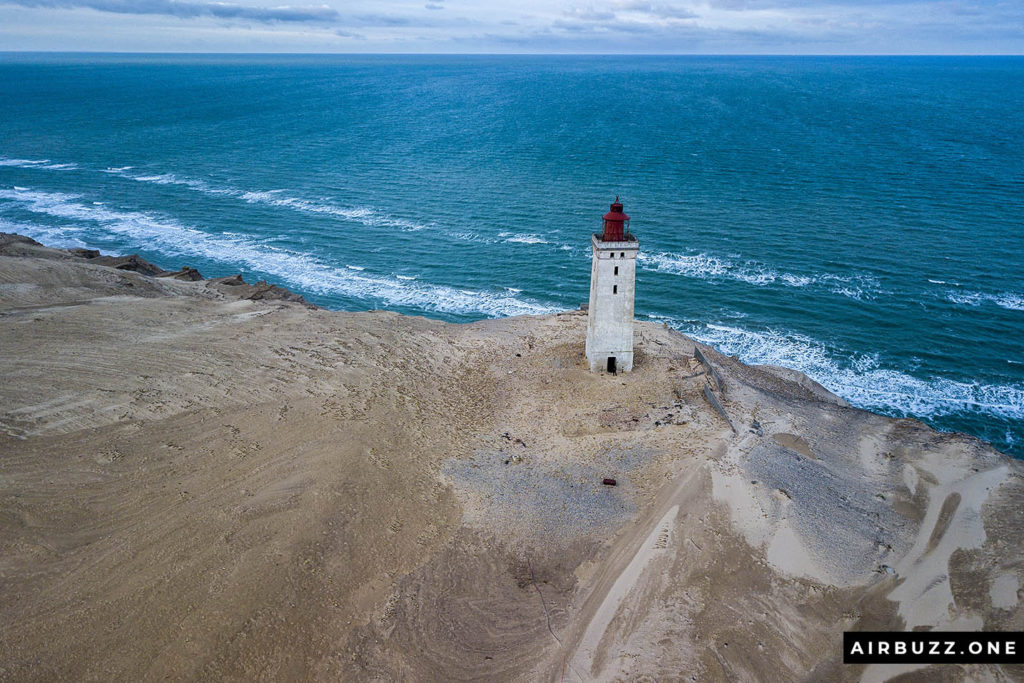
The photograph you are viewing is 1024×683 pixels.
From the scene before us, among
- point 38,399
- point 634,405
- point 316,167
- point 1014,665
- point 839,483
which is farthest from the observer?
point 316,167

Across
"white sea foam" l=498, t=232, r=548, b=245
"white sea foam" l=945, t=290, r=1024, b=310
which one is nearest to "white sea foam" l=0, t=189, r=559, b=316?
"white sea foam" l=498, t=232, r=548, b=245

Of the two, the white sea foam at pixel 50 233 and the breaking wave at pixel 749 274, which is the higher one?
the white sea foam at pixel 50 233

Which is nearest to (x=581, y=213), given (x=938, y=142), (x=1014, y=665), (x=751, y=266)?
(x=751, y=266)

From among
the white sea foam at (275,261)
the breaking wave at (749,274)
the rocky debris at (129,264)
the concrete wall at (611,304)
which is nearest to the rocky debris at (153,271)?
the rocky debris at (129,264)

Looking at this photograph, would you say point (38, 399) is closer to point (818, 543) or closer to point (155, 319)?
point (155, 319)

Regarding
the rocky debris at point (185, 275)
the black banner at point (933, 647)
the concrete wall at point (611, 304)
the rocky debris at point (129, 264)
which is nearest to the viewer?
the black banner at point (933, 647)

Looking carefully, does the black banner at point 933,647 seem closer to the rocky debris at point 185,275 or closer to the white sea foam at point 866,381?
the white sea foam at point 866,381

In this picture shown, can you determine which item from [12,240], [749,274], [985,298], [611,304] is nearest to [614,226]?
[611,304]
